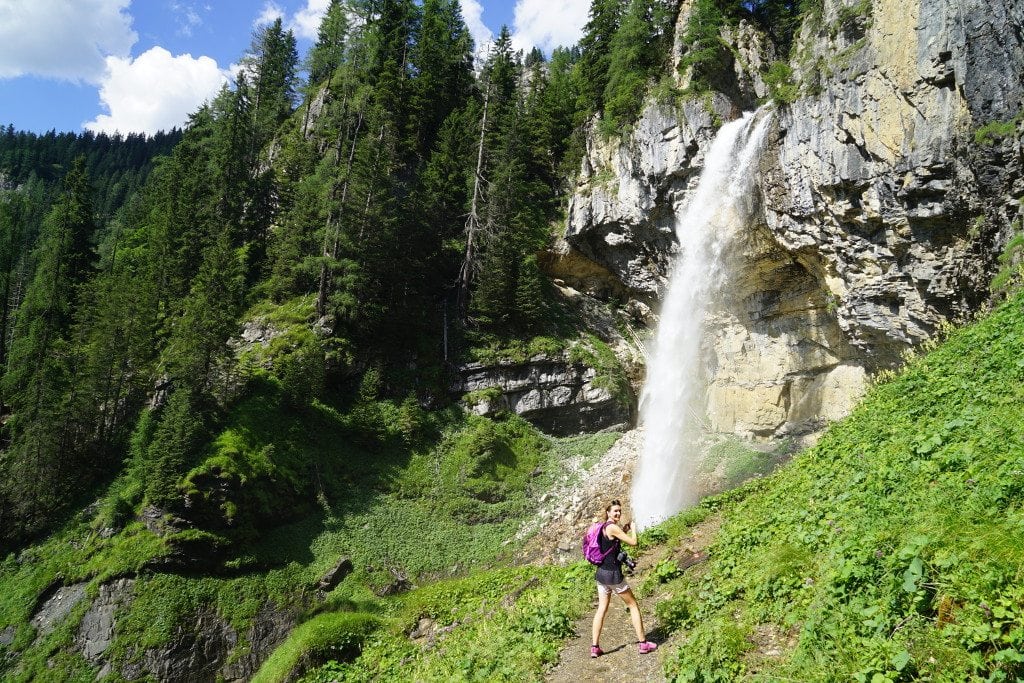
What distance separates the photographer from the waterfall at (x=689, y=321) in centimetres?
2339

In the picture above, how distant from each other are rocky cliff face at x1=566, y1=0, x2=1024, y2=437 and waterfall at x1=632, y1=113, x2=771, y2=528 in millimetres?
688

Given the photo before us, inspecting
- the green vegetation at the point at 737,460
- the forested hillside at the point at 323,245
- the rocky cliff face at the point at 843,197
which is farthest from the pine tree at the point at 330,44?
the green vegetation at the point at 737,460

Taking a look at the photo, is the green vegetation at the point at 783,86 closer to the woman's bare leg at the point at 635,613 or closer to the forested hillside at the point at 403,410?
the forested hillside at the point at 403,410

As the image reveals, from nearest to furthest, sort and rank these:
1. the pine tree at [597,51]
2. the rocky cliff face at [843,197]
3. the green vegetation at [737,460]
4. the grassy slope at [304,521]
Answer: the rocky cliff face at [843,197]
the grassy slope at [304,521]
the green vegetation at [737,460]
the pine tree at [597,51]

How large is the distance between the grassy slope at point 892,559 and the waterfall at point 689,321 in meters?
13.5

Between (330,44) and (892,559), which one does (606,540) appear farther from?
(330,44)

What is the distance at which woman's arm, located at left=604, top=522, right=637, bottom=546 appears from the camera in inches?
256

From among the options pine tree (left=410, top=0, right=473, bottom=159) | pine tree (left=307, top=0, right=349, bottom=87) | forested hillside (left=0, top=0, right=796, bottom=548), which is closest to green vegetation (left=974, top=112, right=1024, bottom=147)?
forested hillside (left=0, top=0, right=796, bottom=548)

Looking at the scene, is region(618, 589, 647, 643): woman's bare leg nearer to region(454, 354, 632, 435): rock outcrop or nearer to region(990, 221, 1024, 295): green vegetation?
region(990, 221, 1024, 295): green vegetation

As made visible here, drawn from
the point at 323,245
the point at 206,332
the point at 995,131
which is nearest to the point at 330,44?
the point at 323,245

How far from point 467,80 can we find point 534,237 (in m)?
16.6

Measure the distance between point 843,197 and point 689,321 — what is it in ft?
31.0

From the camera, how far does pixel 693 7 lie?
98.5ft

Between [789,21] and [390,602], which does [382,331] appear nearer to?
[390,602]
